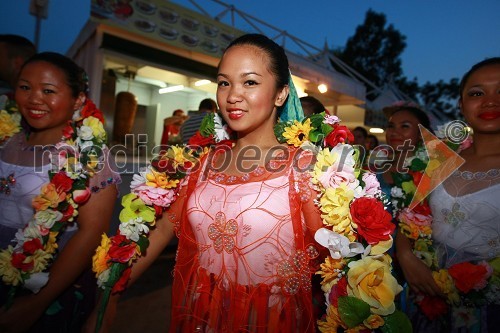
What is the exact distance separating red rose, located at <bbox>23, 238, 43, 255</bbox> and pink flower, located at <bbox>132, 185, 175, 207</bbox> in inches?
25.9

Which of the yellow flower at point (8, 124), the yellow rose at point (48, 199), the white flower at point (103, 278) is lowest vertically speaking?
the white flower at point (103, 278)

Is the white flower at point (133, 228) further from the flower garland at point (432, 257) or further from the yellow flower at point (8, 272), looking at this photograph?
the flower garland at point (432, 257)

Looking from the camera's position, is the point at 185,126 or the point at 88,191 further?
the point at 185,126

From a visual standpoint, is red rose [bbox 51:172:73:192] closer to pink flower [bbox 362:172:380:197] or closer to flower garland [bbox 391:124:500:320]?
pink flower [bbox 362:172:380:197]

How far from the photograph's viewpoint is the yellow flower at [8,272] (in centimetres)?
185

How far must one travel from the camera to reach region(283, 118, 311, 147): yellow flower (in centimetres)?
166

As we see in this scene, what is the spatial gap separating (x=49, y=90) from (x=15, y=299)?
1.26 metres

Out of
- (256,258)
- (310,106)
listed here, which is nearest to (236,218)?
(256,258)

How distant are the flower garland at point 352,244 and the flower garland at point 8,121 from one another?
2.18 metres

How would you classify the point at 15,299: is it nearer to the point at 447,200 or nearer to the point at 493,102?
the point at 447,200

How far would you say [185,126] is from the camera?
4.25 meters

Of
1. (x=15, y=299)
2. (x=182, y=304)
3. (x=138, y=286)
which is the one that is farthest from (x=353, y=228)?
(x=138, y=286)

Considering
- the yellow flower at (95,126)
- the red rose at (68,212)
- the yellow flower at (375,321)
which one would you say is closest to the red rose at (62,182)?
the red rose at (68,212)

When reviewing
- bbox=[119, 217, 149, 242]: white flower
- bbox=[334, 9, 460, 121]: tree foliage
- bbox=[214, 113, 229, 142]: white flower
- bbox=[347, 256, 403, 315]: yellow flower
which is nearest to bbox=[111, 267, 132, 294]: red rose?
bbox=[119, 217, 149, 242]: white flower
